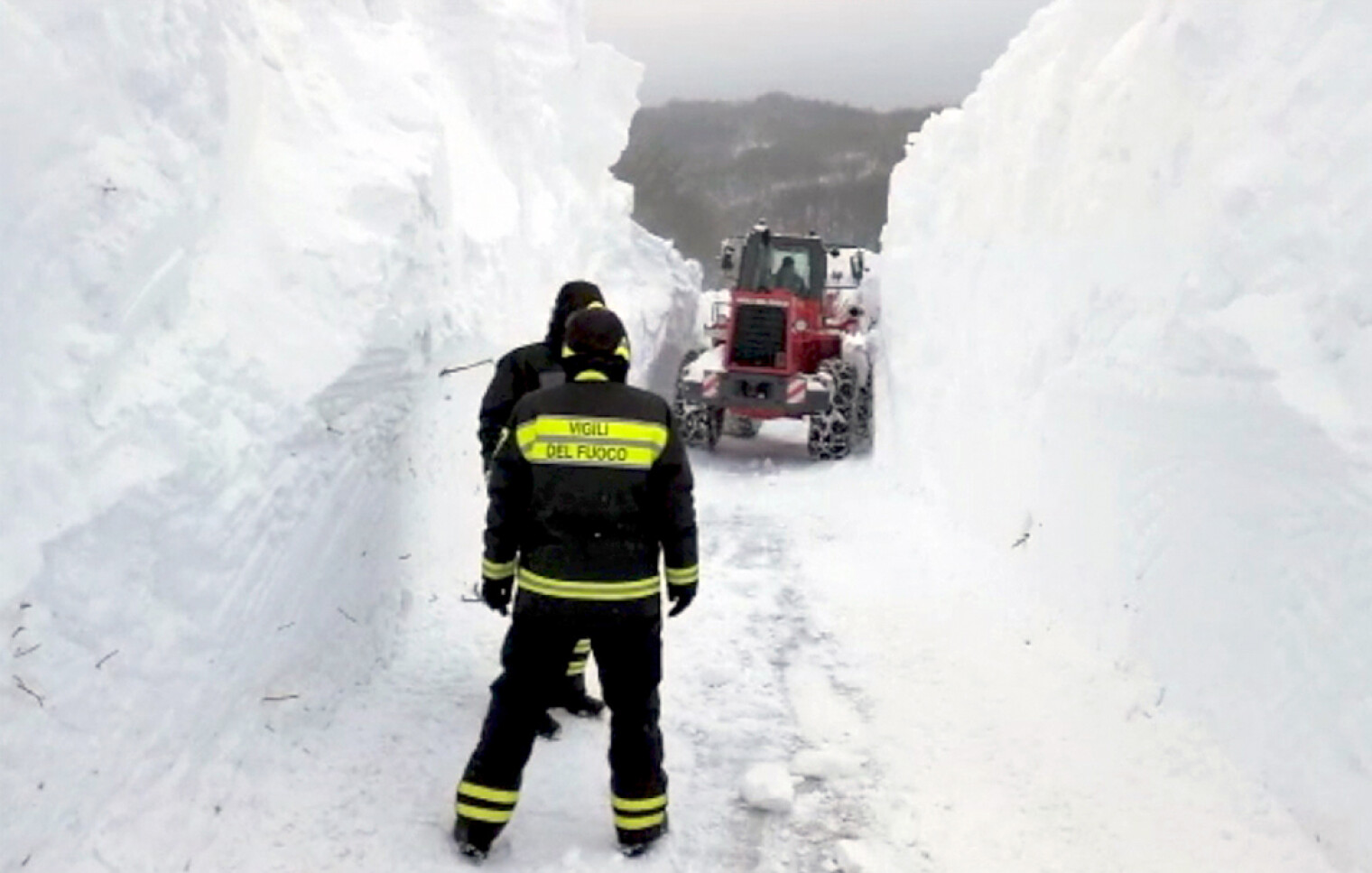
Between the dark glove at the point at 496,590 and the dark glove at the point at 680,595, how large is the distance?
0.59m

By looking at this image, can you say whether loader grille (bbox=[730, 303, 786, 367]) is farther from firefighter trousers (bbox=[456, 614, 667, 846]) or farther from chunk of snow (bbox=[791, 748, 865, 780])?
firefighter trousers (bbox=[456, 614, 667, 846])

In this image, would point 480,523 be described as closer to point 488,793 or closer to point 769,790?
point 769,790

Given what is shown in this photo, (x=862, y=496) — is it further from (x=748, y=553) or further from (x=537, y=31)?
(x=537, y=31)

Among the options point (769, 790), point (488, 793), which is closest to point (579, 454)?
point (488, 793)

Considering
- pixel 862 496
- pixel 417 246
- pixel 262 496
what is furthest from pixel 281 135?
pixel 862 496

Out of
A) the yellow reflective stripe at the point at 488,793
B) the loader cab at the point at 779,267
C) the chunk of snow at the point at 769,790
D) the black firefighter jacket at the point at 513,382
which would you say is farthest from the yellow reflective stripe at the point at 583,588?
the loader cab at the point at 779,267

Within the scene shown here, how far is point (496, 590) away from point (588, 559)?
1.36ft

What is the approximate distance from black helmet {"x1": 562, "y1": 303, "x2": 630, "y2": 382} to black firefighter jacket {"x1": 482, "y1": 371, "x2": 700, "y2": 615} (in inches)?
2.2

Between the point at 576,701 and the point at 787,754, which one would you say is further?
the point at 576,701

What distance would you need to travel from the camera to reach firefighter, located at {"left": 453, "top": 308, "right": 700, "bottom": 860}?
167 inches

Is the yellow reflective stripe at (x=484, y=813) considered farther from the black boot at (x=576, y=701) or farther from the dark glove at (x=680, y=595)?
the black boot at (x=576, y=701)

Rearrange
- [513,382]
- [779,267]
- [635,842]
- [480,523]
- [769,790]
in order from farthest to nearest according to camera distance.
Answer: [779,267] < [480,523] < [513,382] < [769,790] < [635,842]

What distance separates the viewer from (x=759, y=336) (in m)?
14.6

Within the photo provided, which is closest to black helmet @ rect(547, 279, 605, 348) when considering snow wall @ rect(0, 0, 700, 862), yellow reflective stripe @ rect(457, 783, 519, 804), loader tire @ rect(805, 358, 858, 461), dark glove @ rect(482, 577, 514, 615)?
snow wall @ rect(0, 0, 700, 862)
